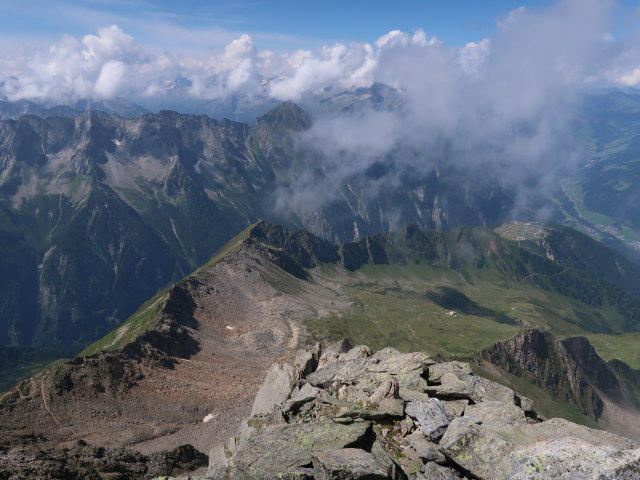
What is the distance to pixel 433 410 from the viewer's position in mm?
31172

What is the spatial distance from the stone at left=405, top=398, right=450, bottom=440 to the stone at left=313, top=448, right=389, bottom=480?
222 inches

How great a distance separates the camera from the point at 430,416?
30.4 metres

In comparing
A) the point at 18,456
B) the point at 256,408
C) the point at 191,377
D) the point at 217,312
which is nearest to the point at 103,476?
the point at 18,456

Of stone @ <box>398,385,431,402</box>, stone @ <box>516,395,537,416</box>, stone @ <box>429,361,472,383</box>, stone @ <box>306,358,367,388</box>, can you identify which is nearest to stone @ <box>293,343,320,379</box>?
stone @ <box>306,358,367,388</box>

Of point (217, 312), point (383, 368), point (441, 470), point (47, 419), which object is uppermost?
point (441, 470)

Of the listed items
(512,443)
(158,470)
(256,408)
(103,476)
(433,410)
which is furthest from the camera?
(256,408)

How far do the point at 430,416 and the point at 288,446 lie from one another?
33.7 feet

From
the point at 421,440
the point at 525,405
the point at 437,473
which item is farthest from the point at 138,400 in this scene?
the point at 437,473

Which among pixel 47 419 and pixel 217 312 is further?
pixel 217 312

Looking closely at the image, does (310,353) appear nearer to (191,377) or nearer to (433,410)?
(433,410)

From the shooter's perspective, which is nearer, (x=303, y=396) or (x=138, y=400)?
(x=303, y=396)

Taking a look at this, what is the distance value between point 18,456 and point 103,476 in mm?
10624

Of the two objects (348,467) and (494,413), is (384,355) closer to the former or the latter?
(494,413)

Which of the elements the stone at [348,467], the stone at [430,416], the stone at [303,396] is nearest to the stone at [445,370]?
the stone at [430,416]
